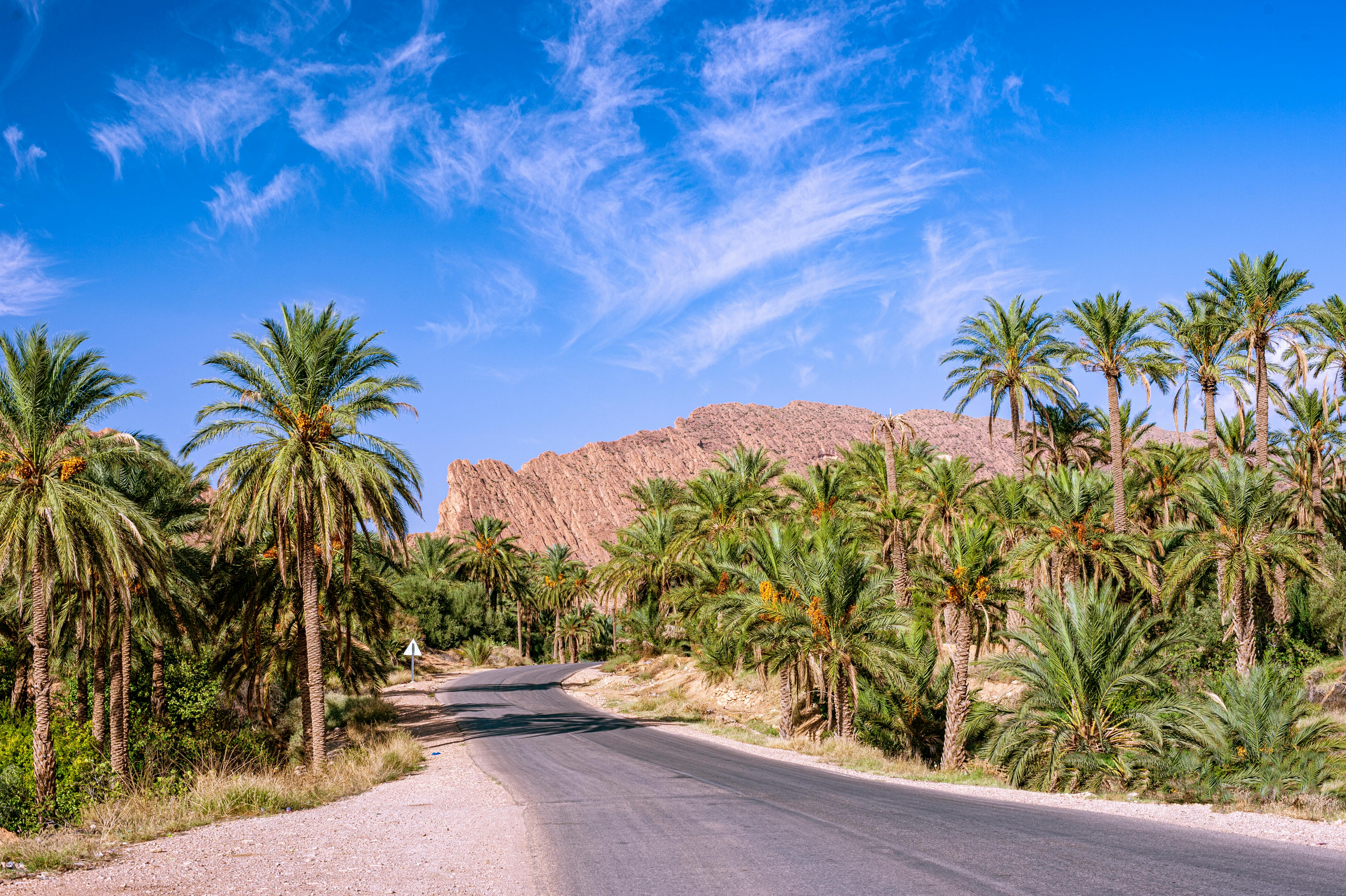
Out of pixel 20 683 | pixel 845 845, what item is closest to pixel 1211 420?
pixel 845 845

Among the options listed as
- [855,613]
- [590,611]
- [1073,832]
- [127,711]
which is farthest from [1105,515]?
[590,611]

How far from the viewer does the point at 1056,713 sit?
16.7 m

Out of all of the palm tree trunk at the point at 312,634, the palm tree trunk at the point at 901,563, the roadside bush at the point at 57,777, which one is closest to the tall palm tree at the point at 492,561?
the palm tree trunk at the point at 901,563

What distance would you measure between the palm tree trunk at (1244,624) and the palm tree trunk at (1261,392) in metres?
8.25

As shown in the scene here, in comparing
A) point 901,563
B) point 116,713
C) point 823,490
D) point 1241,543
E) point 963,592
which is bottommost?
point 116,713

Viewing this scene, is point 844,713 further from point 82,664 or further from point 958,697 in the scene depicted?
point 82,664

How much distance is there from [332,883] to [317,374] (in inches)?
525

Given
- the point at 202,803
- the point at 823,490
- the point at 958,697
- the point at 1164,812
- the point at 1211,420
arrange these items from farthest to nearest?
the point at 1211,420
the point at 823,490
the point at 958,697
the point at 202,803
the point at 1164,812

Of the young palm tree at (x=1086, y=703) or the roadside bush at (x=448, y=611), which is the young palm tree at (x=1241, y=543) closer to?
the young palm tree at (x=1086, y=703)

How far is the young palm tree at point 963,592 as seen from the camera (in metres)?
20.2

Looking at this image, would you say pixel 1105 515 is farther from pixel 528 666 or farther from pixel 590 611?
pixel 590 611

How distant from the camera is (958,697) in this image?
66.4ft

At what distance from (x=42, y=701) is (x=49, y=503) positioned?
380cm

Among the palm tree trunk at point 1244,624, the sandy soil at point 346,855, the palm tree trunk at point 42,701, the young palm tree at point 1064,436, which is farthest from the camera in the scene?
the young palm tree at point 1064,436
